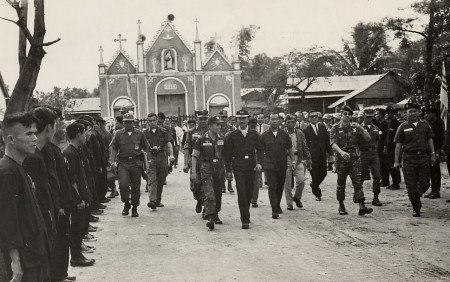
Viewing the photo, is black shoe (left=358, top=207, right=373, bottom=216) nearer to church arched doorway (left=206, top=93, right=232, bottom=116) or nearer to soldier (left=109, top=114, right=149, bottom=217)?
soldier (left=109, top=114, right=149, bottom=217)

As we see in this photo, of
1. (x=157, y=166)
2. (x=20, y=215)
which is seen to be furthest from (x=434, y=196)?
(x=20, y=215)

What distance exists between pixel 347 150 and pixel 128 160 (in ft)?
14.9

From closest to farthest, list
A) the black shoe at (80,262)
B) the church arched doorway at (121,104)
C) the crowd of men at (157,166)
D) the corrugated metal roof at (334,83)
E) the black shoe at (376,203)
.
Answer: the crowd of men at (157,166) → the black shoe at (80,262) → the black shoe at (376,203) → the church arched doorway at (121,104) → the corrugated metal roof at (334,83)

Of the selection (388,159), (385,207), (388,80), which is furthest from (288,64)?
(385,207)

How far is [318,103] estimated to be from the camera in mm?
55500

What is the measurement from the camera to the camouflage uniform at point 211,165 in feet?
36.0

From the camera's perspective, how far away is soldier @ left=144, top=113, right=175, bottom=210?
13278 millimetres

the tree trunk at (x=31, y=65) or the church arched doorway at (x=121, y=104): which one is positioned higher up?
the church arched doorway at (x=121, y=104)

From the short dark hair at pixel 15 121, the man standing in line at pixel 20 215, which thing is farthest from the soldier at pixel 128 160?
the short dark hair at pixel 15 121

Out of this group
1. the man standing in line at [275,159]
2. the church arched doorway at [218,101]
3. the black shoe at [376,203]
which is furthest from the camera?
the church arched doorway at [218,101]

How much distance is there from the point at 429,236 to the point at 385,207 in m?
3.30

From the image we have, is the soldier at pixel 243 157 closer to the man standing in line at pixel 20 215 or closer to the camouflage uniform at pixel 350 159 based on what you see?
the camouflage uniform at pixel 350 159

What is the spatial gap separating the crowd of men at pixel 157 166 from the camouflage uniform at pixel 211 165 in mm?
19

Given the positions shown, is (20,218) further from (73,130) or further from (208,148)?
(208,148)
